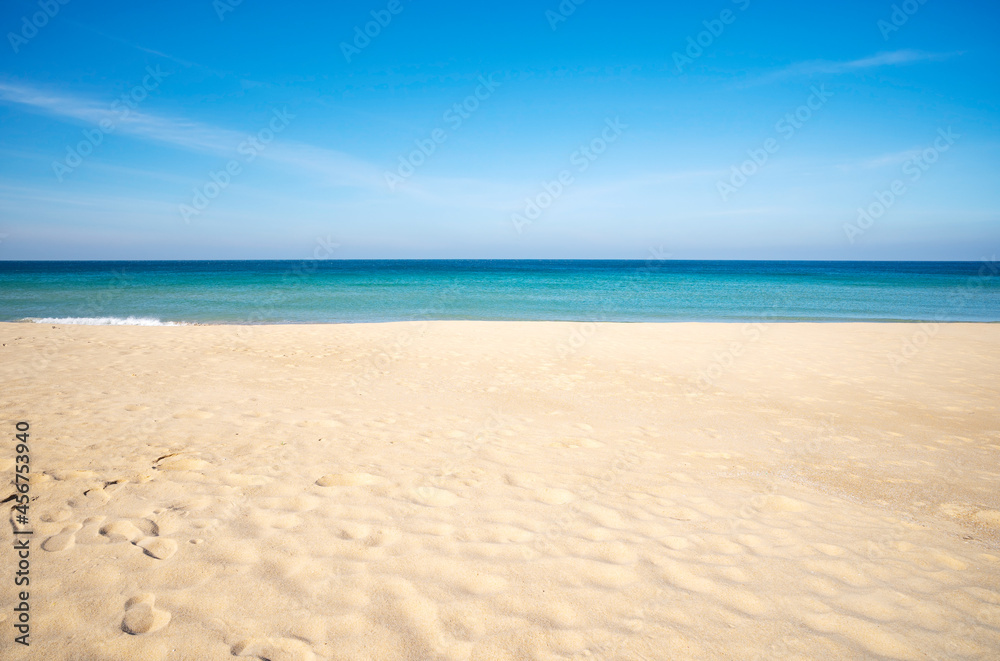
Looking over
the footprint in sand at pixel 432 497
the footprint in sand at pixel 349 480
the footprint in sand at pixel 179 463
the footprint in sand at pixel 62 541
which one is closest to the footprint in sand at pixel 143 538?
the footprint in sand at pixel 62 541

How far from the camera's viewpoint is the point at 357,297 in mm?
25969

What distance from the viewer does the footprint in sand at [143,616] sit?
207cm

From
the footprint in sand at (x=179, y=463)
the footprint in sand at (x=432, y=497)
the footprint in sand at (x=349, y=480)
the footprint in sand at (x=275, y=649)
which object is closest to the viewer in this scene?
the footprint in sand at (x=275, y=649)

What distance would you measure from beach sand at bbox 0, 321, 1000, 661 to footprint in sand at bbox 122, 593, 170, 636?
0.04 ft

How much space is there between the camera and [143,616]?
2.14 meters

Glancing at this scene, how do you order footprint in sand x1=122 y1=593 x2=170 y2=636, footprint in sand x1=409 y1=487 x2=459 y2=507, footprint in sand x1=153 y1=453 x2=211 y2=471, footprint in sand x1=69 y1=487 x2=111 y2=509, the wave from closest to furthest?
footprint in sand x1=122 y1=593 x2=170 y2=636, footprint in sand x1=69 y1=487 x2=111 y2=509, footprint in sand x1=409 y1=487 x2=459 y2=507, footprint in sand x1=153 y1=453 x2=211 y2=471, the wave

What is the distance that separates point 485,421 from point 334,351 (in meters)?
5.03

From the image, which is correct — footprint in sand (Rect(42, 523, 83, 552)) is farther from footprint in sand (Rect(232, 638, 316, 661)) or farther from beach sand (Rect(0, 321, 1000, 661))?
footprint in sand (Rect(232, 638, 316, 661))

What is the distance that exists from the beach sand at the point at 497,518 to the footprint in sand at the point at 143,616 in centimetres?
1

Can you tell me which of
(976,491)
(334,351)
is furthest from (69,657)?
(334,351)

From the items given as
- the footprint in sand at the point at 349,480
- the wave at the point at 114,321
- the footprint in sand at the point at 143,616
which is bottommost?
the footprint in sand at the point at 143,616

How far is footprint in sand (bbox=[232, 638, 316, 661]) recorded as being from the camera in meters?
1.96

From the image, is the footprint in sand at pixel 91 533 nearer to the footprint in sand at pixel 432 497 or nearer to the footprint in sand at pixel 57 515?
the footprint in sand at pixel 57 515

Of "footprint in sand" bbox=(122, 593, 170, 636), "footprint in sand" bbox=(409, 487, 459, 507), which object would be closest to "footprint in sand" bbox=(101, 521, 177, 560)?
"footprint in sand" bbox=(122, 593, 170, 636)
